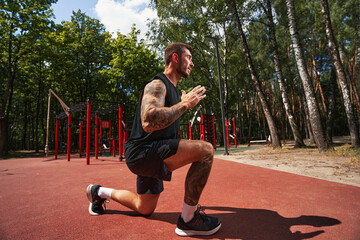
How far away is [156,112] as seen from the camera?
164 centimetres

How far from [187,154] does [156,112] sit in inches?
18.7

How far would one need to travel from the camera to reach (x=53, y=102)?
26.0 meters

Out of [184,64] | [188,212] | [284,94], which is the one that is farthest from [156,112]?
[284,94]

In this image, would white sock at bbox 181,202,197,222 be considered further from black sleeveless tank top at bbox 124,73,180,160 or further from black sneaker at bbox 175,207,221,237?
black sleeveless tank top at bbox 124,73,180,160

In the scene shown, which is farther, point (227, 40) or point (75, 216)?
point (227, 40)

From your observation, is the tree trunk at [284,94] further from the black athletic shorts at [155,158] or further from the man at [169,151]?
the black athletic shorts at [155,158]

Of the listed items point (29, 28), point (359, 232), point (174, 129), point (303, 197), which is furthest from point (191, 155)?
point (29, 28)

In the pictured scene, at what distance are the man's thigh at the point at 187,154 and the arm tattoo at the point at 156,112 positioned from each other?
0.27m

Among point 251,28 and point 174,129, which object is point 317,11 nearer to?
point 251,28

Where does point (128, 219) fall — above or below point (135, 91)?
below

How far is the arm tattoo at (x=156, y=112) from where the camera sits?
164cm

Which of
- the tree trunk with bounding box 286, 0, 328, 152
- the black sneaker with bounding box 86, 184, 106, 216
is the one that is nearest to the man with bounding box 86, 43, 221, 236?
the black sneaker with bounding box 86, 184, 106, 216

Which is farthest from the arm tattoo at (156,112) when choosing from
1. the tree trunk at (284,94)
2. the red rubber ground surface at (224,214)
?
the tree trunk at (284,94)

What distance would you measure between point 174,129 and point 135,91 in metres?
20.0
